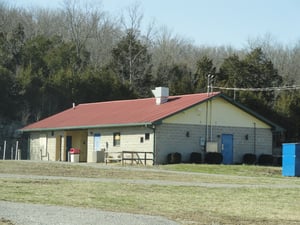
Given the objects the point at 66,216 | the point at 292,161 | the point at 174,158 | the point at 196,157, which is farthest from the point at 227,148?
the point at 66,216

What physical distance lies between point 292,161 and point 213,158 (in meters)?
9.93

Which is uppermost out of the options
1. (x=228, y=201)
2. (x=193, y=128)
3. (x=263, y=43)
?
(x=263, y=43)

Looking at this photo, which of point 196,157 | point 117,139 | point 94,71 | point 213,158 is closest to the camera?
point 196,157

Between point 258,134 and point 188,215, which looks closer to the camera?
point 188,215

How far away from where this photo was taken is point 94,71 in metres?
65.6

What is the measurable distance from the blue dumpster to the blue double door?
11.0 m

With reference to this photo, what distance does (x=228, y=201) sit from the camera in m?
17.1

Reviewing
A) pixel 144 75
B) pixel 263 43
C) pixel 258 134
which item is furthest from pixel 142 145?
pixel 263 43

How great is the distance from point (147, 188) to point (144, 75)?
170 feet

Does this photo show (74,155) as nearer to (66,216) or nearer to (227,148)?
(227,148)

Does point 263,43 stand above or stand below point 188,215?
above

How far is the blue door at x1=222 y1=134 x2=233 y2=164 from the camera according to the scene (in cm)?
4322

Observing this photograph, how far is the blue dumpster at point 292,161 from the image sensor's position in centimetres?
3142

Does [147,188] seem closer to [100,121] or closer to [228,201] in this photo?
[228,201]
